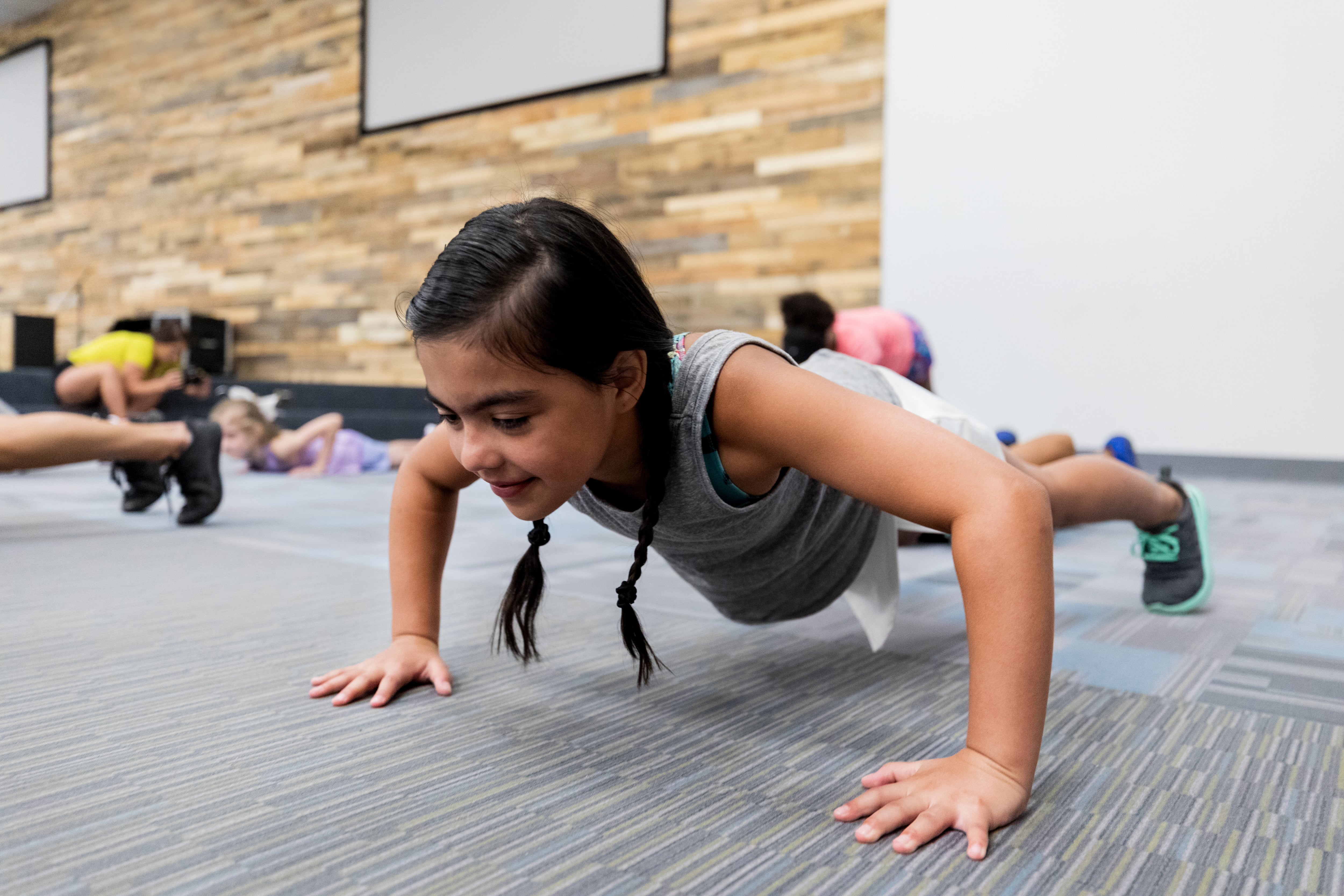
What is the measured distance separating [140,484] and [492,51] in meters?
3.11

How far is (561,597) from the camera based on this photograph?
1.25 m

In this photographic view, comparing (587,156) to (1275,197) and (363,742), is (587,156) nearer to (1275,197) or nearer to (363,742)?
(1275,197)

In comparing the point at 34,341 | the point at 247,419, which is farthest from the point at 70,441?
the point at 34,341

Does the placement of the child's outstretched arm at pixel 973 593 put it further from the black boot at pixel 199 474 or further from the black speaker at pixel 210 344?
the black speaker at pixel 210 344

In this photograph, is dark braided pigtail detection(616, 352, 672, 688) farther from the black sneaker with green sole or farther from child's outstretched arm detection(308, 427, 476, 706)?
the black sneaker with green sole

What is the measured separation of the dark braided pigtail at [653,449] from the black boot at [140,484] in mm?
1810

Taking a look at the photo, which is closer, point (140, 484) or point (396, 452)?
point (140, 484)

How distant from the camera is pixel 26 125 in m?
6.53

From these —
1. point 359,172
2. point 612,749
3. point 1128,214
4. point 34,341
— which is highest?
point 359,172

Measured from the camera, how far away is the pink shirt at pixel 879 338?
2199 mm

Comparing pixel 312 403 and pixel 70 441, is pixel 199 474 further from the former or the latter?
pixel 312 403

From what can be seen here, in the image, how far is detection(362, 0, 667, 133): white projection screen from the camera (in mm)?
4016

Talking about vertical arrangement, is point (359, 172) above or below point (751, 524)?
above

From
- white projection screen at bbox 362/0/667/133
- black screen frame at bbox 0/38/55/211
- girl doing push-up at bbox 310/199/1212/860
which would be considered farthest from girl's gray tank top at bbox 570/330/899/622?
black screen frame at bbox 0/38/55/211
